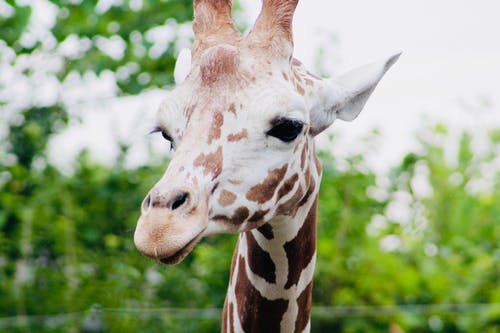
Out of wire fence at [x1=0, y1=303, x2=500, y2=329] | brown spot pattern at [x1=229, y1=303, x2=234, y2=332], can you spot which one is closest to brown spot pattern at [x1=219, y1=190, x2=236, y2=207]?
brown spot pattern at [x1=229, y1=303, x2=234, y2=332]

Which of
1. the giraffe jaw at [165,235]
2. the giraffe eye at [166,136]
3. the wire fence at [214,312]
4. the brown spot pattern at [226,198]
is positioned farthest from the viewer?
the wire fence at [214,312]

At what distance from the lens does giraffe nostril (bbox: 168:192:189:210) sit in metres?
2.13

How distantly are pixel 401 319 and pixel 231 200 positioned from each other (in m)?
4.16

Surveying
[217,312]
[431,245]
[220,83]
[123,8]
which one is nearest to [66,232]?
[217,312]

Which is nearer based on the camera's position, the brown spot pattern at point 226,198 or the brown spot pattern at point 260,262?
the brown spot pattern at point 226,198

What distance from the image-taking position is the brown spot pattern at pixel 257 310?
8.89 ft

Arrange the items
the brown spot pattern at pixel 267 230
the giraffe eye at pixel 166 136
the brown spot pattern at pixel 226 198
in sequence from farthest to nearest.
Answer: the brown spot pattern at pixel 267 230 → the giraffe eye at pixel 166 136 → the brown spot pattern at pixel 226 198

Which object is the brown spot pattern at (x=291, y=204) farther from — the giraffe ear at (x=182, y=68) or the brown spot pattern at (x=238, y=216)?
the giraffe ear at (x=182, y=68)

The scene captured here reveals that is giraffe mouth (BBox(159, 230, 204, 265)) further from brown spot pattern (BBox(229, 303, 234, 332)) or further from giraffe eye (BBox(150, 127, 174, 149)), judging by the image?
brown spot pattern (BBox(229, 303, 234, 332))

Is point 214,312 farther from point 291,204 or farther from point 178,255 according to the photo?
point 178,255

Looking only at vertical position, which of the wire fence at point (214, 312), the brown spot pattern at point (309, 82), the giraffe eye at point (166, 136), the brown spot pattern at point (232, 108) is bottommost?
the wire fence at point (214, 312)

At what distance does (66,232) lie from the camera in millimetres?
6184

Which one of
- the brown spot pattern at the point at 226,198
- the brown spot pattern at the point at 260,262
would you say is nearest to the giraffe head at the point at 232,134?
the brown spot pattern at the point at 226,198

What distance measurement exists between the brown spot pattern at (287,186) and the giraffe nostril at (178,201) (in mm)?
382
